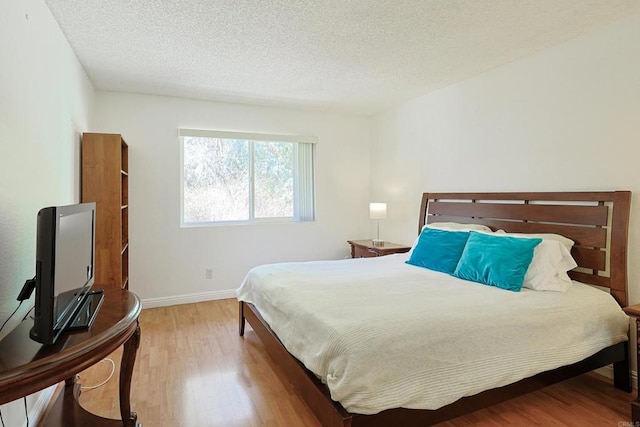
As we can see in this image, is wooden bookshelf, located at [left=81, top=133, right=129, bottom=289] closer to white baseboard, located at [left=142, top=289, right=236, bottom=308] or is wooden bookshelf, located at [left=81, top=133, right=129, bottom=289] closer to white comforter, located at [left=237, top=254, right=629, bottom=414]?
white baseboard, located at [left=142, top=289, right=236, bottom=308]

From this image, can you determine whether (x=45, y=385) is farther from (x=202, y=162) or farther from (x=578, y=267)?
(x=202, y=162)

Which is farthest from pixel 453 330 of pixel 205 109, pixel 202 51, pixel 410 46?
pixel 205 109

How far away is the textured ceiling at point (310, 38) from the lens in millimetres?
2238

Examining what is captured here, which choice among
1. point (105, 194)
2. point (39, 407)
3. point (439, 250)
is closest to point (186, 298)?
point (105, 194)

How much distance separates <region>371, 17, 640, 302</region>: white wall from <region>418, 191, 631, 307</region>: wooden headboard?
0.28 ft

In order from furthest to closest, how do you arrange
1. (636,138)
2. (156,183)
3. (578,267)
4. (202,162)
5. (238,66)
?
(202,162) < (156,183) < (238,66) < (578,267) < (636,138)

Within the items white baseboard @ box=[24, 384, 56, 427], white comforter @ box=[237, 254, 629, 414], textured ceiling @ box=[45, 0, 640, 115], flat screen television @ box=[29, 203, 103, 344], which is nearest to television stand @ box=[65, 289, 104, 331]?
flat screen television @ box=[29, 203, 103, 344]

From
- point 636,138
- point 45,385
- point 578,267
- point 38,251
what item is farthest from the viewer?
point 578,267

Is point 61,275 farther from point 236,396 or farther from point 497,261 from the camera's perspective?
point 497,261

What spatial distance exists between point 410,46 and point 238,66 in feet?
4.84

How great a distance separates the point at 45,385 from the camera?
1089 mm

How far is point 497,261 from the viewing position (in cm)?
257

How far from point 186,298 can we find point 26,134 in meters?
2.79

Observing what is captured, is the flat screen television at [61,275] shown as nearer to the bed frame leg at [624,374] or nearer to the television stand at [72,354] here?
the television stand at [72,354]
